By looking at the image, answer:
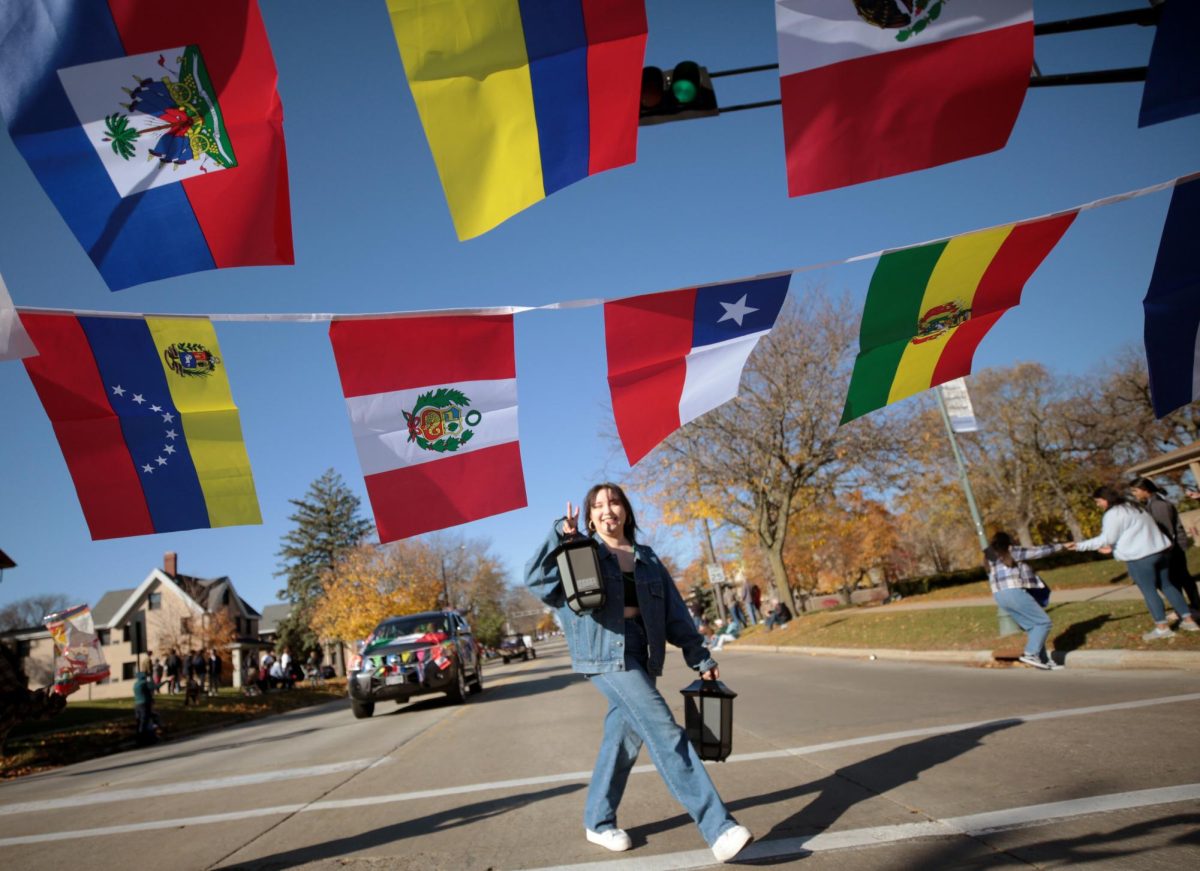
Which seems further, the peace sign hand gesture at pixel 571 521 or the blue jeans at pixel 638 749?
the peace sign hand gesture at pixel 571 521

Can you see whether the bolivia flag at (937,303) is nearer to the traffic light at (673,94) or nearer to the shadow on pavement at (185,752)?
the traffic light at (673,94)

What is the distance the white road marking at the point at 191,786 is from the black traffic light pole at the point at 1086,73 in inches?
271

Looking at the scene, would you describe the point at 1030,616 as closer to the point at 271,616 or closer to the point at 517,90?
the point at 517,90

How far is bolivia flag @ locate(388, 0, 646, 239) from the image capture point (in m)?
3.41

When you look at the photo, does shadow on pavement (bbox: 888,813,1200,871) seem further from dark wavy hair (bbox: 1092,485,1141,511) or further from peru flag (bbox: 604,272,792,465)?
dark wavy hair (bbox: 1092,485,1141,511)

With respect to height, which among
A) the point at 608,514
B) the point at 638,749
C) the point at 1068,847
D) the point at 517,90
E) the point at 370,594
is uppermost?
the point at 517,90

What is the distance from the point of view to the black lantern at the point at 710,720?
3.47 m

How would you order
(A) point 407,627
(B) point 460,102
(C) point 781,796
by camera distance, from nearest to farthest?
(B) point 460,102 → (C) point 781,796 → (A) point 407,627

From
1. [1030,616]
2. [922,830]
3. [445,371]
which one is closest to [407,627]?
[445,371]

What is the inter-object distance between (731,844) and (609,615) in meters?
1.11

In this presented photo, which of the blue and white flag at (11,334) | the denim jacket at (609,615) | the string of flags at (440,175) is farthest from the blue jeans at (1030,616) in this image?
the blue and white flag at (11,334)

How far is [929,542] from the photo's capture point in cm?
7719

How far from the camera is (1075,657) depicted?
808 centimetres

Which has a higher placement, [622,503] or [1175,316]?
[1175,316]
